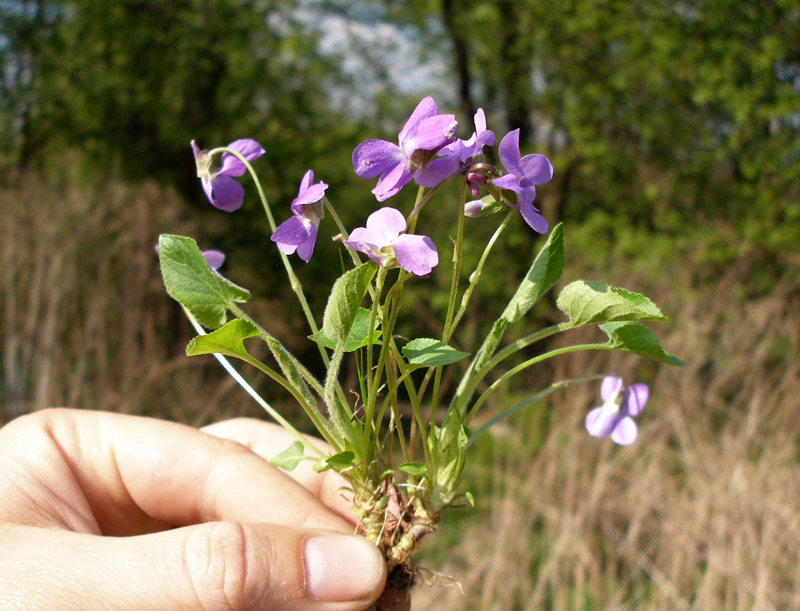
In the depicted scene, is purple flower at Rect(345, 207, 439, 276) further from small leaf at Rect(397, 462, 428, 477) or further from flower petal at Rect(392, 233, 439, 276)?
small leaf at Rect(397, 462, 428, 477)

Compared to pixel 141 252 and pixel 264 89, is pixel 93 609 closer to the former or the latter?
pixel 141 252

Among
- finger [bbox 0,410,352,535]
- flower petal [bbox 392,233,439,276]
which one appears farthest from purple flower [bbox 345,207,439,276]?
finger [bbox 0,410,352,535]

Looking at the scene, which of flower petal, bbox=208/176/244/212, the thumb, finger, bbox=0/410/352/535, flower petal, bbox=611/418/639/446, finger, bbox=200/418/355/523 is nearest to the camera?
the thumb

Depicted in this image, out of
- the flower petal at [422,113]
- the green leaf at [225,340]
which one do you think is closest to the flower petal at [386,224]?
the flower petal at [422,113]

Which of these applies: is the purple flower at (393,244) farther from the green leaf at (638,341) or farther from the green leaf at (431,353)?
the green leaf at (638,341)

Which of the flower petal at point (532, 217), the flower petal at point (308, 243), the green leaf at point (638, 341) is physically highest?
the flower petal at point (308, 243)

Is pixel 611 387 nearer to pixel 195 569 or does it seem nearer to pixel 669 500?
pixel 195 569
